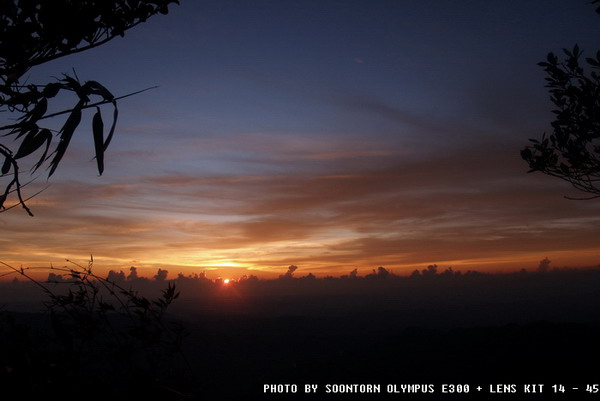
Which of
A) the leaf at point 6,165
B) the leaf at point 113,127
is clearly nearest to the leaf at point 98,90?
the leaf at point 113,127

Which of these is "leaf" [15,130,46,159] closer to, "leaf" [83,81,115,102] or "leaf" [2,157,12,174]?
"leaf" [2,157,12,174]

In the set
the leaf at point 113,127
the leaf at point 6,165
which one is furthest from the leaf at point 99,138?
the leaf at point 6,165

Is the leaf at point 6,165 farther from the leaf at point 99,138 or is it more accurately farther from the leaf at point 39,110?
the leaf at point 99,138

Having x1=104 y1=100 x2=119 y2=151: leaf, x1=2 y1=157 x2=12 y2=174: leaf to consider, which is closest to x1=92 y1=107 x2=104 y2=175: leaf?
x1=104 y1=100 x2=119 y2=151: leaf

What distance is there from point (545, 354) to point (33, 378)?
134 metres

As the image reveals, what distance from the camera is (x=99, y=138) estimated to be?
4.74 meters

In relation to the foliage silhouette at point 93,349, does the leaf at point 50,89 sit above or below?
above

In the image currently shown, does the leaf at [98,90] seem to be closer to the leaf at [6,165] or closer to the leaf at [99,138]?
the leaf at [99,138]

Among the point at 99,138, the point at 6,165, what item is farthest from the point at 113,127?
the point at 6,165

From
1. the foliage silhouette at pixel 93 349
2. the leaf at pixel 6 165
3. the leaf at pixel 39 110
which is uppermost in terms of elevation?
the leaf at pixel 39 110

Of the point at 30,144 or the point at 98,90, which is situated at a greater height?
the point at 98,90

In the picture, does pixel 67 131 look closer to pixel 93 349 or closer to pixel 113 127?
pixel 113 127

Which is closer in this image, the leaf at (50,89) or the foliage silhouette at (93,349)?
the foliage silhouette at (93,349)

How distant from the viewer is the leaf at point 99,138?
15.2 feet
